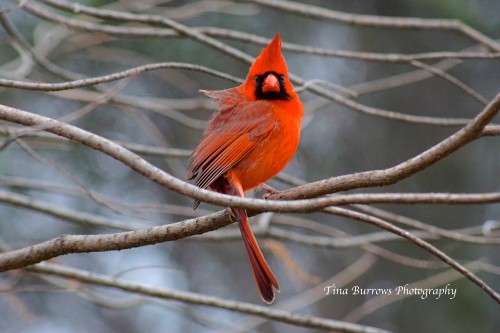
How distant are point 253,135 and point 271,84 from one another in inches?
14.2

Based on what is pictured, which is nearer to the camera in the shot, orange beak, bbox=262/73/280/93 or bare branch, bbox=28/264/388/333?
bare branch, bbox=28/264/388/333

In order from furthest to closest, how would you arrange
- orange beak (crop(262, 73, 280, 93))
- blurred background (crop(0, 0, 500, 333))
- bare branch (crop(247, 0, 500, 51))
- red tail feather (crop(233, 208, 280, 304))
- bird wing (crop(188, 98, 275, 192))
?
blurred background (crop(0, 0, 500, 333)) → bare branch (crop(247, 0, 500, 51)) → orange beak (crop(262, 73, 280, 93)) → bird wing (crop(188, 98, 275, 192)) → red tail feather (crop(233, 208, 280, 304))

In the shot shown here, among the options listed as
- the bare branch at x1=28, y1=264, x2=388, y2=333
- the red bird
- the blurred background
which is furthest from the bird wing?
the blurred background

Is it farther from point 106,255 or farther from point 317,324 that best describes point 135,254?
point 317,324

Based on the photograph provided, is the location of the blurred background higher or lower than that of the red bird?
higher

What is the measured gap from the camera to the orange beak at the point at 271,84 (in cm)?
409

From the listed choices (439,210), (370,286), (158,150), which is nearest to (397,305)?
(370,286)

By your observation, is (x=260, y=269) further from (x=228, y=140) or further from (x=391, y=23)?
(x=391, y=23)

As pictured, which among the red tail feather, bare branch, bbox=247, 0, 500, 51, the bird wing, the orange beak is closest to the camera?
the red tail feather

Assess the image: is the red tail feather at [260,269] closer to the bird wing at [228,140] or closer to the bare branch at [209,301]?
the bird wing at [228,140]

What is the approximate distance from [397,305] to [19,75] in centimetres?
498

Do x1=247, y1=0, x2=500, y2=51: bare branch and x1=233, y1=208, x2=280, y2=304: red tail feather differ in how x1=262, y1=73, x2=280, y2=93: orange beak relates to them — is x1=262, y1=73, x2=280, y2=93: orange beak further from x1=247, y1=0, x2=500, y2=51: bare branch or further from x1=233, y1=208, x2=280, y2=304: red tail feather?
x1=233, y1=208, x2=280, y2=304: red tail feather

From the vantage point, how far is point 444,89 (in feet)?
29.3

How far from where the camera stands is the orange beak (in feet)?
13.4
